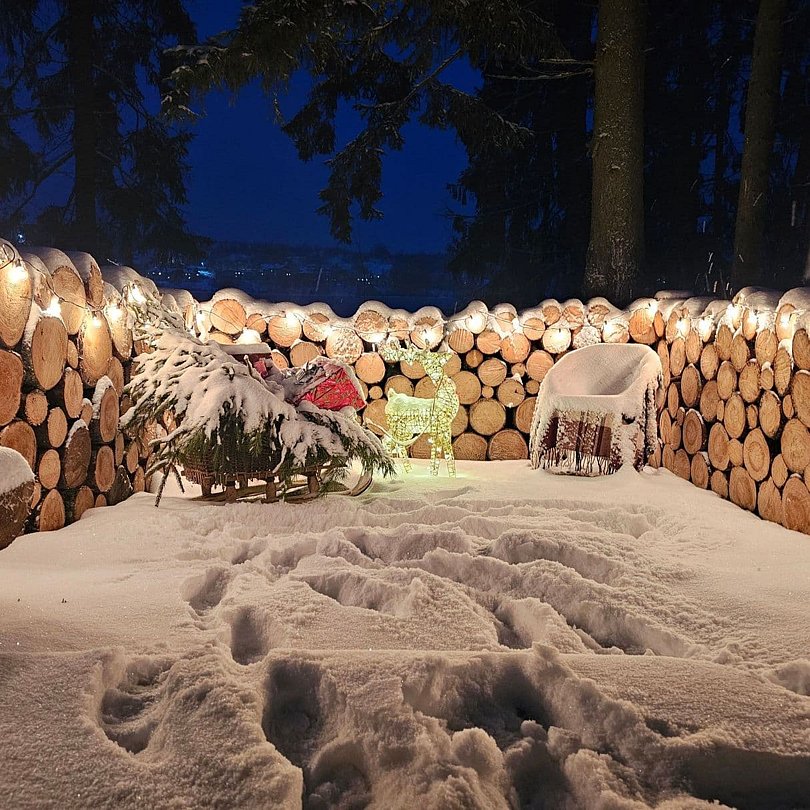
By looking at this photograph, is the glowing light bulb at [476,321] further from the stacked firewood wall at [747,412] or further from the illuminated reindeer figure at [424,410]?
the stacked firewood wall at [747,412]

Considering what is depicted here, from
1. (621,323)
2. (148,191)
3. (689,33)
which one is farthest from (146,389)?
(689,33)

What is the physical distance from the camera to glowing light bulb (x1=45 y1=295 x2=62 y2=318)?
255 centimetres

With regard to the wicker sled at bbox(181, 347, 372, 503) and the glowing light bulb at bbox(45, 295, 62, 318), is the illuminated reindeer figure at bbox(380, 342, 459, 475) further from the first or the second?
the glowing light bulb at bbox(45, 295, 62, 318)

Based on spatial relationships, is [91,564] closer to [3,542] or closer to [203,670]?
[3,542]

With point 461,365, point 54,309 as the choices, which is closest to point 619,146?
point 461,365

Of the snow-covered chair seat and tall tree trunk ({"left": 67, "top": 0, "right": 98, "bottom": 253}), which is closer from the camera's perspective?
the snow-covered chair seat

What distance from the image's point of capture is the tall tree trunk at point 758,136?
5414 mm

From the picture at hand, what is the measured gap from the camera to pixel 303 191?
4241 centimetres

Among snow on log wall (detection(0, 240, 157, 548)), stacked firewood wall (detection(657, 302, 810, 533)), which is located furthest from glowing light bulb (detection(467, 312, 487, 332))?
snow on log wall (detection(0, 240, 157, 548))

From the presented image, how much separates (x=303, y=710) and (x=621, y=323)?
13.7 ft

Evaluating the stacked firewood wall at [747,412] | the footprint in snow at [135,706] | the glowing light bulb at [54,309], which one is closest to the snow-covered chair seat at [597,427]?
the stacked firewood wall at [747,412]

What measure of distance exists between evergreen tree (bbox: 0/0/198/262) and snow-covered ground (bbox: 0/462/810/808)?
7.29 meters

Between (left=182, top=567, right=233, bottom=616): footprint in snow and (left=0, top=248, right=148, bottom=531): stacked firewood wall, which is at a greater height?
(left=0, top=248, right=148, bottom=531): stacked firewood wall

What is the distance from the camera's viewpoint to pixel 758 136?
5625 millimetres
